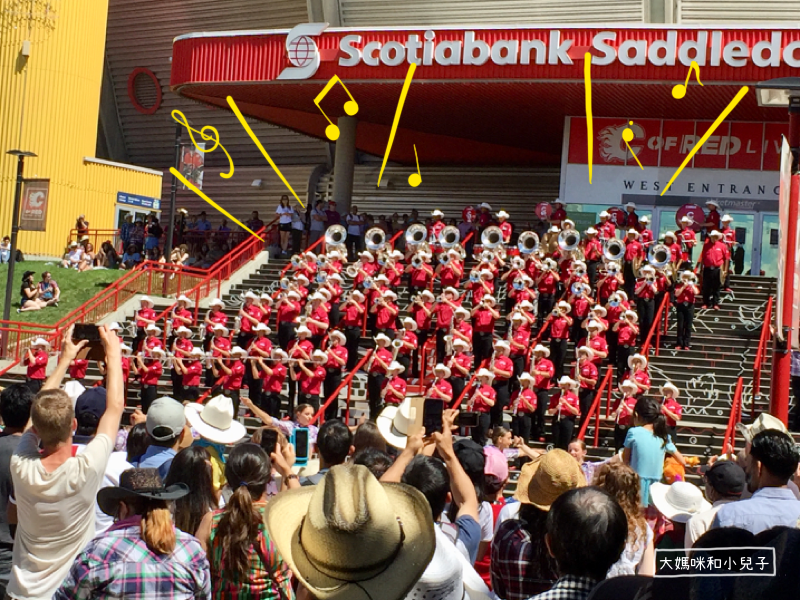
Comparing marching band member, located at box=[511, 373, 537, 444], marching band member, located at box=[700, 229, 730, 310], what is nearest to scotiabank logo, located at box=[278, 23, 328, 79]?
marching band member, located at box=[700, 229, 730, 310]

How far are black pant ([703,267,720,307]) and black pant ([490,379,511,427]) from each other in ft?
17.3

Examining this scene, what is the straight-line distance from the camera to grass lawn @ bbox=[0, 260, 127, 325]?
2406 centimetres

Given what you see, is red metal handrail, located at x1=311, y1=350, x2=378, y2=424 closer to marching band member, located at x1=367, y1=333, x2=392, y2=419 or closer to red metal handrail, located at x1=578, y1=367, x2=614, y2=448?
marching band member, located at x1=367, y1=333, x2=392, y2=419

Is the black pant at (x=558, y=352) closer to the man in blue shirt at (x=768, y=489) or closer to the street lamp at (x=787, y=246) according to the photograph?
the street lamp at (x=787, y=246)

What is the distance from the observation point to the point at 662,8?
26.8m

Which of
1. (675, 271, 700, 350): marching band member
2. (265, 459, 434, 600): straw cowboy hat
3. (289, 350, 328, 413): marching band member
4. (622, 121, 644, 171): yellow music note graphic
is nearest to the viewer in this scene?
(265, 459, 434, 600): straw cowboy hat

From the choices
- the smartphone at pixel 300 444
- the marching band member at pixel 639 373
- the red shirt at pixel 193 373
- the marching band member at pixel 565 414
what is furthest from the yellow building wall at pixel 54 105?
the smartphone at pixel 300 444

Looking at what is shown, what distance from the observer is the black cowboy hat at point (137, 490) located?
4.34 m

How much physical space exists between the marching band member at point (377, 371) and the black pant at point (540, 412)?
2.41 metres

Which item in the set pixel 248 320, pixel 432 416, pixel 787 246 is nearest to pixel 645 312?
pixel 248 320

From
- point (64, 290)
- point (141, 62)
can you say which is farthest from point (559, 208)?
point (141, 62)

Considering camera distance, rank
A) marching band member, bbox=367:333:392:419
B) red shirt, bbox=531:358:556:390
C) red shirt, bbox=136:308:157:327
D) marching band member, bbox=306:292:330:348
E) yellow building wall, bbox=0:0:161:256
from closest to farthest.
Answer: red shirt, bbox=531:358:556:390, marching band member, bbox=367:333:392:419, marching band member, bbox=306:292:330:348, red shirt, bbox=136:308:157:327, yellow building wall, bbox=0:0:161:256

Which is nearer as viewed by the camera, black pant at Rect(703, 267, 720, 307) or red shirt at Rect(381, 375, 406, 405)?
red shirt at Rect(381, 375, 406, 405)

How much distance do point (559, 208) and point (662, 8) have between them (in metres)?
6.76
